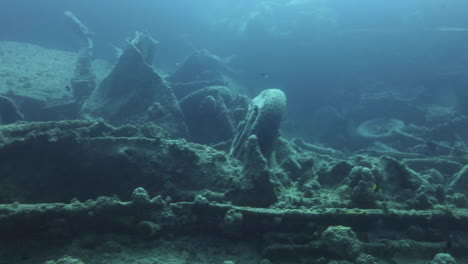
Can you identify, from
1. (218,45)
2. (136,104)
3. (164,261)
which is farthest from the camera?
(218,45)

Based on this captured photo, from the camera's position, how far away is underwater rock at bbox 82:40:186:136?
934cm

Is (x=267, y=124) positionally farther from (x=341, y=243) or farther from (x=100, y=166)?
(x=100, y=166)

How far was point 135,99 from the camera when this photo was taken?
32.8 feet

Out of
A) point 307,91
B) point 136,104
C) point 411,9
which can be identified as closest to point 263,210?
point 136,104

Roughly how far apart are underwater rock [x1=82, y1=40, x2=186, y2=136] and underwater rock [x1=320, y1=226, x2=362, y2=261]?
19.9ft

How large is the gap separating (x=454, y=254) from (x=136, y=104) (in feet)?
28.2

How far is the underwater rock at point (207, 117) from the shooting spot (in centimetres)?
966

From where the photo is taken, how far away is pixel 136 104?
32.6ft

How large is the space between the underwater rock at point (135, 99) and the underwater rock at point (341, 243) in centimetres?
608

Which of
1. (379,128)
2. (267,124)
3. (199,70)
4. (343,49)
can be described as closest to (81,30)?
(199,70)

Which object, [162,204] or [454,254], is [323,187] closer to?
[454,254]

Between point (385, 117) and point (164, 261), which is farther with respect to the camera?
point (385, 117)

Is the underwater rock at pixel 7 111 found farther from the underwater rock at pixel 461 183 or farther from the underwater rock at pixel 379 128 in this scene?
the underwater rock at pixel 379 128

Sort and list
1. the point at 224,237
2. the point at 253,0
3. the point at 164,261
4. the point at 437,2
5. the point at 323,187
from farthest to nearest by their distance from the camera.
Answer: the point at 253,0, the point at 437,2, the point at 323,187, the point at 224,237, the point at 164,261
